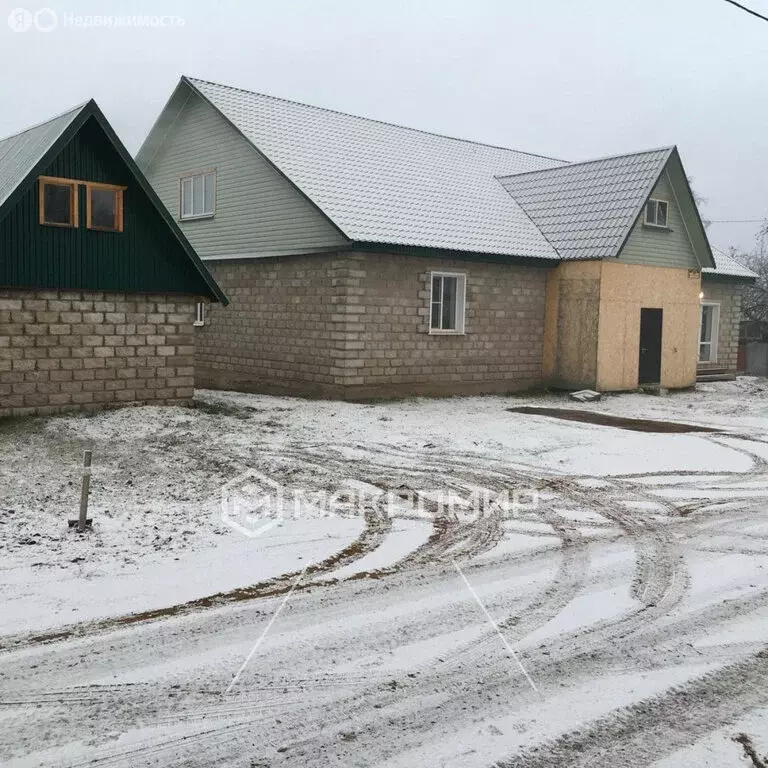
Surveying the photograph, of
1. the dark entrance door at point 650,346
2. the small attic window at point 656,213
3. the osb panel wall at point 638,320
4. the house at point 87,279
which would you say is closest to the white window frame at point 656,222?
the small attic window at point 656,213

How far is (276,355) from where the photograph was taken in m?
19.0

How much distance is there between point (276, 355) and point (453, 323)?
4.24 metres

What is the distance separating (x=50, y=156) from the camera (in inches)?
496

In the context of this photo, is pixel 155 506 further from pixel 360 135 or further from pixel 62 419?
pixel 360 135

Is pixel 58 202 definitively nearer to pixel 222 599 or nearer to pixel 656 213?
pixel 222 599

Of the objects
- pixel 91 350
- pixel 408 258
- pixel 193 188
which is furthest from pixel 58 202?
pixel 193 188

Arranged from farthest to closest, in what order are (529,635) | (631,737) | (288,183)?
(288,183) < (529,635) < (631,737)

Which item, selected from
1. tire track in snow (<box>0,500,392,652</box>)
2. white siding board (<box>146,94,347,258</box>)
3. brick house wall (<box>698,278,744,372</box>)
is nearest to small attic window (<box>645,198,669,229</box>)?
brick house wall (<box>698,278,744,372</box>)

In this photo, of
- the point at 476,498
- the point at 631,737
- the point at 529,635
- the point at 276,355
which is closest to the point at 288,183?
the point at 276,355

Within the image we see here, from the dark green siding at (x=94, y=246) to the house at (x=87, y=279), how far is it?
0.05ft

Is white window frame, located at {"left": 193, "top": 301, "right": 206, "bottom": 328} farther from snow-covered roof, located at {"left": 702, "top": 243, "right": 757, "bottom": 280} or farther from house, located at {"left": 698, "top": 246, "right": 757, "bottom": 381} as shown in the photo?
house, located at {"left": 698, "top": 246, "right": 757, "bottom": 381}

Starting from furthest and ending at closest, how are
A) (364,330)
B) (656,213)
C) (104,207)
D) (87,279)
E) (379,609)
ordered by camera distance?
(656,213), (364,330), (104,207), (87,279), (379,609)

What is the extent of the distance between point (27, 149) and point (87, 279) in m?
2.55

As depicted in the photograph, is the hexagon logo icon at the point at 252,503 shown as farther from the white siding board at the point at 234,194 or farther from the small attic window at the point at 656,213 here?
the small attic window at the point at 656,213
